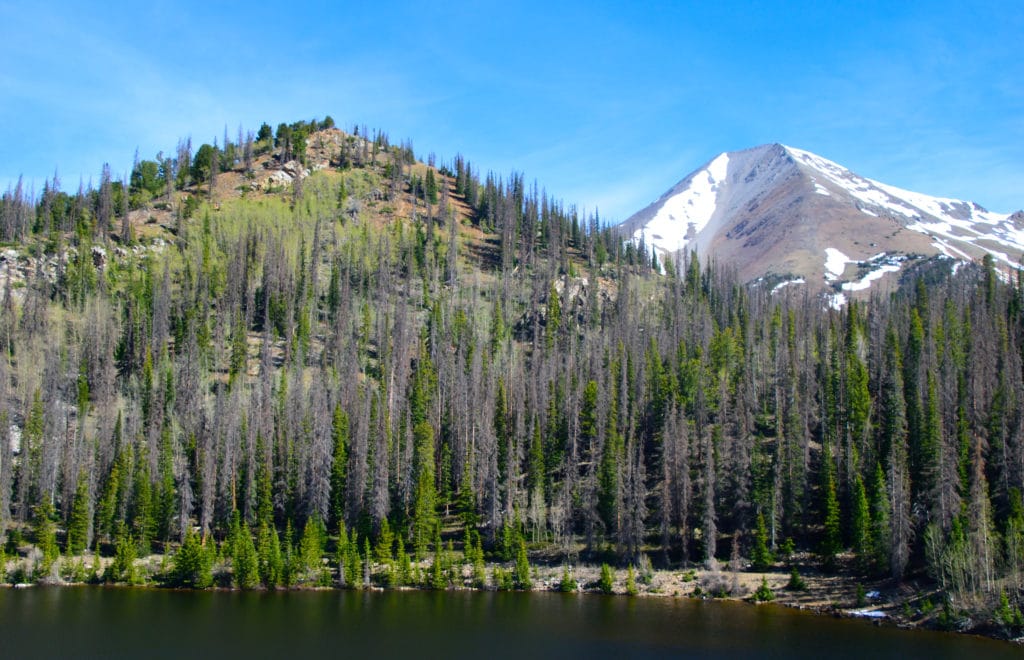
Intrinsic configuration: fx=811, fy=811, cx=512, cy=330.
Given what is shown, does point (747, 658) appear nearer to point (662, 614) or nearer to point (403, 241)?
point (662, 614)

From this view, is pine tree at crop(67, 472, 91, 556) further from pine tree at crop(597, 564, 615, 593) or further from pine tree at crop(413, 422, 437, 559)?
pine tree at crop(597, 564, 615, 593)

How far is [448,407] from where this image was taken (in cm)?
11156

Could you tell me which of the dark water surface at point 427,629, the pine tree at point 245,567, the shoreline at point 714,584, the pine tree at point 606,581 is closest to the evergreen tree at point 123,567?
the shoreline at point 714,584

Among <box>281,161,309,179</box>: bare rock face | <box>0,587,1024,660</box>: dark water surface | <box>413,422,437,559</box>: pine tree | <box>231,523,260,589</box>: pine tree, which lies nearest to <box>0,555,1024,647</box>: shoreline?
<box>231,523,260,589</box>: pine tree

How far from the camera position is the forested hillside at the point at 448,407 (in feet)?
266

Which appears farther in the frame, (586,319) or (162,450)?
(586,319)

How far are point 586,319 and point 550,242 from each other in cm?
3300

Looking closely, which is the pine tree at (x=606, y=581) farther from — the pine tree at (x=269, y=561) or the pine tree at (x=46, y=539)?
the pine tree at (x=46, y=539)

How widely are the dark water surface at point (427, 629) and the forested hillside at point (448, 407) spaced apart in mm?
8058

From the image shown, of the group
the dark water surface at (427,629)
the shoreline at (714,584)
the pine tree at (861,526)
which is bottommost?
the dark water surface at (427,629)

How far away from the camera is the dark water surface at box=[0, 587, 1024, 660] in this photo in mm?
52906

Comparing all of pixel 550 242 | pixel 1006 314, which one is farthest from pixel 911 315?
pixel 550 242

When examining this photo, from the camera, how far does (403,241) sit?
572ft

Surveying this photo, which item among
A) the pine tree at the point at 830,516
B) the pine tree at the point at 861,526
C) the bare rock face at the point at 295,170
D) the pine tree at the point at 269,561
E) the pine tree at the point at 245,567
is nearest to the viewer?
the pine tree at the point at 861,526
